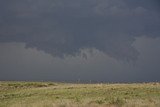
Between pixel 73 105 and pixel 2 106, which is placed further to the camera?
pixel 2 106

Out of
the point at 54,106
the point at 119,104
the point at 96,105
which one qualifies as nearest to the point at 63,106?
the point at 54,106

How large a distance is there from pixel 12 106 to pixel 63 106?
8759 mm

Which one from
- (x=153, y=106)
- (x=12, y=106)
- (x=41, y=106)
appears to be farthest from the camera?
(x=12, y=106)

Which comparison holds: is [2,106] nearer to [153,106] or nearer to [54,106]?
[54,106]

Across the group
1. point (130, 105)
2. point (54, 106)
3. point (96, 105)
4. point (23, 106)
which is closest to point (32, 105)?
point (23, 106)

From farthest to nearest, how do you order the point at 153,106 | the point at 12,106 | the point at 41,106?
the point at 12,106
the point at 41,106
the point at 153,106

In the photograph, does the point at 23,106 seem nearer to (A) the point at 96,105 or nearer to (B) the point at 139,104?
(A) the point at 96,105

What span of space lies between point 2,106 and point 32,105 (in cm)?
627

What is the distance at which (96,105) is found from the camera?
42.5 m

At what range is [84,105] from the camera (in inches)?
1679

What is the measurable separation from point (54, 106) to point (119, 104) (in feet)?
24.7

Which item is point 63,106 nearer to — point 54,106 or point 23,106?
point 54,106

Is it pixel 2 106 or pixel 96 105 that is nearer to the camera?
pixel 96 105

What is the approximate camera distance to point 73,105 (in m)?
42.4
